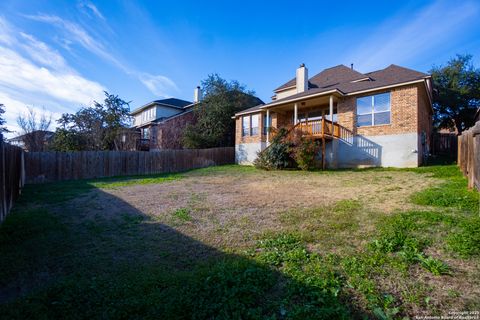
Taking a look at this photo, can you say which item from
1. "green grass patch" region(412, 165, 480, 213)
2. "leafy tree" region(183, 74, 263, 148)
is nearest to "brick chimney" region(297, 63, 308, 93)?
"leafy tree" region(183, 74, 263, 148)

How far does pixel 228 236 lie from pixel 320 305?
2102 mm

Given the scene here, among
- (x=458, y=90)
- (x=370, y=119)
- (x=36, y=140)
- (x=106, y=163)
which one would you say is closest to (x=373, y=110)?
(x=370, y=119)

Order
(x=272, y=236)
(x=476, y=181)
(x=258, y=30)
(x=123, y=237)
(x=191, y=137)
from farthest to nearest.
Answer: (x=191, y=137)
(x=258, y=30)
(x=476, y=181)
(x=123, y=237)
(x=272, y=236)

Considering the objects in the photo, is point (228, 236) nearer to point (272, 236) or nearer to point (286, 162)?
point (272, 236)

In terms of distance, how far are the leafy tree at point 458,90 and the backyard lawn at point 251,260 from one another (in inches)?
877

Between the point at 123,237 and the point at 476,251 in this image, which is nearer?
the point at 476,251

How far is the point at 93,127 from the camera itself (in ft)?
63.9

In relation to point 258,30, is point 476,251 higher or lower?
lower

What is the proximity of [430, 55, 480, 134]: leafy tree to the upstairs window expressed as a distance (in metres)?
12.8

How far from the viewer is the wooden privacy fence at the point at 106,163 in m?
12.4

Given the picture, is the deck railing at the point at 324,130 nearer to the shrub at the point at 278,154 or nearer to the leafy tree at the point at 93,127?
the shrub at the point at 278,154

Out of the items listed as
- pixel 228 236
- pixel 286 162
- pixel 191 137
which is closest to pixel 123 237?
pixel 228 236

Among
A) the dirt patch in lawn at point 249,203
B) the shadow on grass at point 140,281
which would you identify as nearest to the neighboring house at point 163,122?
the dirt patch in lawn at point 249,203

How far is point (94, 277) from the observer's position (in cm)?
308
